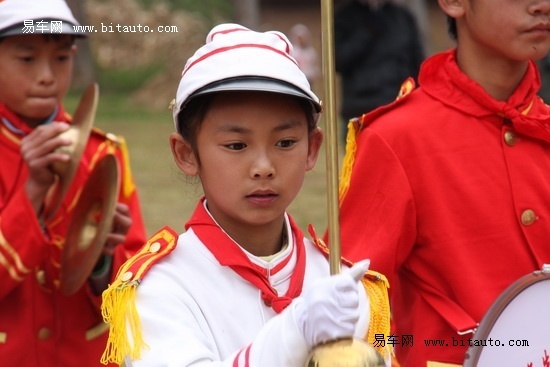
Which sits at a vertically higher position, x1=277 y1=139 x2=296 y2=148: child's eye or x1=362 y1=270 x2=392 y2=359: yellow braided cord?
x1=277 y1=139 x2=296 y2=148: child's eye

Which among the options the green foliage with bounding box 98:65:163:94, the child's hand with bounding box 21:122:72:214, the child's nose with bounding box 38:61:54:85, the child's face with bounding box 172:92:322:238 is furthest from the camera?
the green foliage with bounding box 98:65:163:94

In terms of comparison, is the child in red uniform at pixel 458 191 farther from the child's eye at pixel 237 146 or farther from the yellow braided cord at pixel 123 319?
the yellow braided cord at pixel 123 319

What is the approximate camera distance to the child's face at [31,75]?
14.2 ft

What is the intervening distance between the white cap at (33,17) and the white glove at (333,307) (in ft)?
7.36

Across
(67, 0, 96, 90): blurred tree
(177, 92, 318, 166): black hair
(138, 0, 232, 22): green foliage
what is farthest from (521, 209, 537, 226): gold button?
(138, 0, 232, 22): green foliage

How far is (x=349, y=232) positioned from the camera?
3.69m

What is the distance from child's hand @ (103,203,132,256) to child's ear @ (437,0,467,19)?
137 centimetres

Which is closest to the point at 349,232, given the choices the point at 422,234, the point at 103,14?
the point at 422,234

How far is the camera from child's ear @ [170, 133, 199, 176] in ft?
10.3

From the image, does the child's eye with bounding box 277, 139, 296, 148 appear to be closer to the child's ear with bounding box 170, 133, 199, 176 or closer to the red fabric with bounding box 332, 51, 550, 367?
the child's ear with bounding box 170, 133, 199, 176

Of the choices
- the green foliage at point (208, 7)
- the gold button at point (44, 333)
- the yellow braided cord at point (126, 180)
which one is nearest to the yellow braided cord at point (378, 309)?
the gold button at point (44, 333)

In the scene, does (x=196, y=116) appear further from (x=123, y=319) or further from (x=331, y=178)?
(x=331, y=178)

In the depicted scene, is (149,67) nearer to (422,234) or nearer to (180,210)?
(180,210)

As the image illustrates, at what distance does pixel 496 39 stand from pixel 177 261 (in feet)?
4.37
